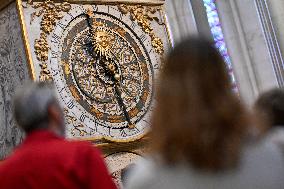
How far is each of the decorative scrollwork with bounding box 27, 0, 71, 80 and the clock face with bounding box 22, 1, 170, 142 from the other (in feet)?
0.14

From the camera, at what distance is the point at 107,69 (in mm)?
5555

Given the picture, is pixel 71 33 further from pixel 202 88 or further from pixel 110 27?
pixel 202 88

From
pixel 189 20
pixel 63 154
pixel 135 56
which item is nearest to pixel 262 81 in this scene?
pixel 189 20

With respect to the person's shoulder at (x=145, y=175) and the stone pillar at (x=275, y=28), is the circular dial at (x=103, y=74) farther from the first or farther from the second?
the person's shoulder at (x=145, y=175)

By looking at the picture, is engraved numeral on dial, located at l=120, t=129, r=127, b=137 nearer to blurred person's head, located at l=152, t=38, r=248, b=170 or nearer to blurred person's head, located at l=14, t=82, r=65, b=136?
blurred person's head, located at l=14, t=82, r=65, b=136

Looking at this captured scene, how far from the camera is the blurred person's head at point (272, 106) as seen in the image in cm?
227

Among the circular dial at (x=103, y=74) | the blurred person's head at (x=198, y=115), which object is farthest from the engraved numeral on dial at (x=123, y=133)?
the blurred person's head at (x=198, y=115)

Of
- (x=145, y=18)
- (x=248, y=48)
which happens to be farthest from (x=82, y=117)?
(x=248, y=48)

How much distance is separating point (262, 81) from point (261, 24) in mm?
753

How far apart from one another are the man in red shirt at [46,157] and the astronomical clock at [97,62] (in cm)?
285

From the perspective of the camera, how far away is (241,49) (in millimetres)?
8328

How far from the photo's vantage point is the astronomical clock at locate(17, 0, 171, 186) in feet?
17.3

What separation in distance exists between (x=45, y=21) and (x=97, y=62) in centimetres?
59

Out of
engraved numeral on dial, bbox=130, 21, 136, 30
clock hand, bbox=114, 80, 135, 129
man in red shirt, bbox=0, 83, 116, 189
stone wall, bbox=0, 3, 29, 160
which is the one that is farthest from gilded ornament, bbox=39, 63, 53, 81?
man in red shirt, bbox=0, 83, 116, 189
